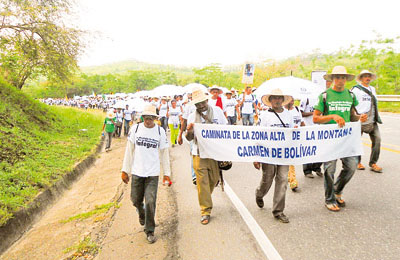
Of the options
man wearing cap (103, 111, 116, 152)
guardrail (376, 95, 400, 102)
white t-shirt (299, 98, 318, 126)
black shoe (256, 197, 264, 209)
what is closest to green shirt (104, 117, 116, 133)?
man wearing cap (103, 111, 116, 152)

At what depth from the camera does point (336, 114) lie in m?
4.32

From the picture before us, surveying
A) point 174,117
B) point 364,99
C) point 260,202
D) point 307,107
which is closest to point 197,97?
point 260,202

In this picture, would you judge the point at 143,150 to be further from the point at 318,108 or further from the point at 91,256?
the point at 318,108

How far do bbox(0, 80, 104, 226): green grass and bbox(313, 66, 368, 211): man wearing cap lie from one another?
5.29 m

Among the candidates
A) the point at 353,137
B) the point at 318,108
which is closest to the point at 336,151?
the point at 353,137

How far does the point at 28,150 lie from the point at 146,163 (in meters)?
6.40

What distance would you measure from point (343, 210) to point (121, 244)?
10.8ft

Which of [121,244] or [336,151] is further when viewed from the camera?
[336,151]

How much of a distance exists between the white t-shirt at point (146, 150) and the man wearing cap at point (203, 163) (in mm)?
557

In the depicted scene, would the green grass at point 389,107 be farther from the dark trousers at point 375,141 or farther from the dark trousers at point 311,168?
the dark trousers at point 311,168

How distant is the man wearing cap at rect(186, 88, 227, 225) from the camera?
4234 millimetres

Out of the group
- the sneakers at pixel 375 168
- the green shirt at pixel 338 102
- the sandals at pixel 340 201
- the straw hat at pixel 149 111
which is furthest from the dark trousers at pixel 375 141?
the straw hat at pixel 149 111

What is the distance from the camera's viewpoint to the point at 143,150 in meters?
3.99

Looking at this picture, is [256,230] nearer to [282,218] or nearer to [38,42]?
[282,218]
